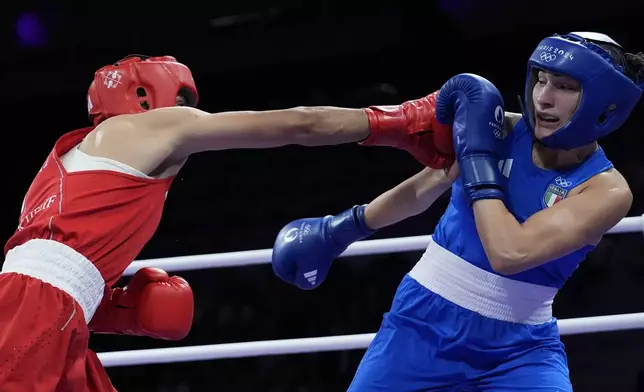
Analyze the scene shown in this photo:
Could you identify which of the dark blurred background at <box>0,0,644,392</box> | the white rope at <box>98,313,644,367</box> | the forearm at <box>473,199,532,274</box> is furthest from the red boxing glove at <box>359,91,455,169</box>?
the dark blurred background at <box>0,0,644,392</box>

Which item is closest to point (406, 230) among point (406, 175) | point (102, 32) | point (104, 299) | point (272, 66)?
point (406, 175)

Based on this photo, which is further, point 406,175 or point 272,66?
point 272,66

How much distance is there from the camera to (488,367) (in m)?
2.03

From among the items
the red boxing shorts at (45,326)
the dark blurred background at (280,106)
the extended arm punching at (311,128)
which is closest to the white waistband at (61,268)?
the red boxing shorts at (45,326)

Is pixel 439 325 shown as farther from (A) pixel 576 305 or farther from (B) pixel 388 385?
(A) pixel 576 305

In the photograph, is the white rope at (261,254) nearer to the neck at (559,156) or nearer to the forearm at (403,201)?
the forearm at (403,201)

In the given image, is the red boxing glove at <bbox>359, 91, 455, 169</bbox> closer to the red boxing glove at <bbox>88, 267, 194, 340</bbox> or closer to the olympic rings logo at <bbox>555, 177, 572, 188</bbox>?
the olympic rings logo at <bbox>555, 177, 572, 188</bbox>

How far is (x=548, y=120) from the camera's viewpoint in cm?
203

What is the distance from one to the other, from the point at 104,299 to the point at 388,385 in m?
0.76

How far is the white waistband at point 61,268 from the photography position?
1936 mm

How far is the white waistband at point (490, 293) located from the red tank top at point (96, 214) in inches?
28.7

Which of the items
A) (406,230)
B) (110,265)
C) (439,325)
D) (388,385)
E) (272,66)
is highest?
(110,265)

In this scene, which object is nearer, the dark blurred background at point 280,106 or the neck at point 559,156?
the neck at point 559,156

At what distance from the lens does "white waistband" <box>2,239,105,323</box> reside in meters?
1.94
